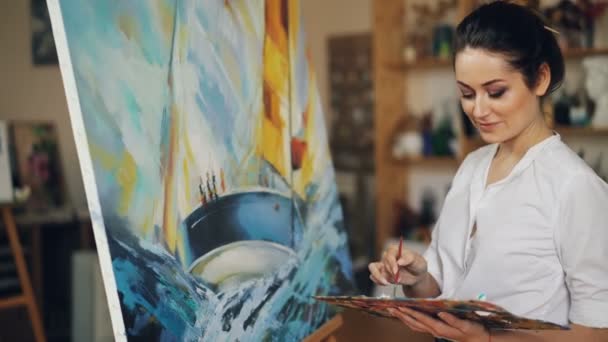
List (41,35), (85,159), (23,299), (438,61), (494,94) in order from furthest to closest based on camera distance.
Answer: (41,35)
(438,61)
(23,299)
(494,94)
(85,159)

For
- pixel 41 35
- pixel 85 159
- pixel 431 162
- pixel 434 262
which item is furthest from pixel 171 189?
pixel 41 35

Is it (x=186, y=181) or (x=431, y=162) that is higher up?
(x=186, y=181)

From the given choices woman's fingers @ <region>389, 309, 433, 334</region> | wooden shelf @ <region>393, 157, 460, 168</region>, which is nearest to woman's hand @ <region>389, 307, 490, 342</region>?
woman's fingers @ <region>389, 309, 433, 334</region>

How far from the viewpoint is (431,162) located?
3.83 metres

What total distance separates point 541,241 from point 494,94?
0.89 ft

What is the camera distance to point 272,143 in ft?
4.58

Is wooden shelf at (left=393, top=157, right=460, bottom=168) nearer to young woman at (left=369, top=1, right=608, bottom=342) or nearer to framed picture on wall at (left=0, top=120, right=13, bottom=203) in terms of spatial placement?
framed picture on wall at (left=0, top=120, right=13, bottom=203)

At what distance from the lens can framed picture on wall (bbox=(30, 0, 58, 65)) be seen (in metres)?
5.36

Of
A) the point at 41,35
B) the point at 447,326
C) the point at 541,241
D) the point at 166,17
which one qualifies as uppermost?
the point at 41,35

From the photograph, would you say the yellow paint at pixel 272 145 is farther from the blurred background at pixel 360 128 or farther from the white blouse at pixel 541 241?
the blurred background at pixel 360 128

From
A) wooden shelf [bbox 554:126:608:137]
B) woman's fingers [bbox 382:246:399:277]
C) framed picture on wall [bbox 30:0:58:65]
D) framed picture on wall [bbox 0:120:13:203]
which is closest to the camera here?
woman's fingers [bbox 382:246:399:277]

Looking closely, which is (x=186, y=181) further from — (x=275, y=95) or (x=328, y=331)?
(x=328, y=331)

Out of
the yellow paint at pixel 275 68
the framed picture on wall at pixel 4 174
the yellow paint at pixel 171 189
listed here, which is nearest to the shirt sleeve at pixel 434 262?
the yellow paint at pixel 275 68

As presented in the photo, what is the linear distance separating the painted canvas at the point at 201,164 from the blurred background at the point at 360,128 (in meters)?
1.83
